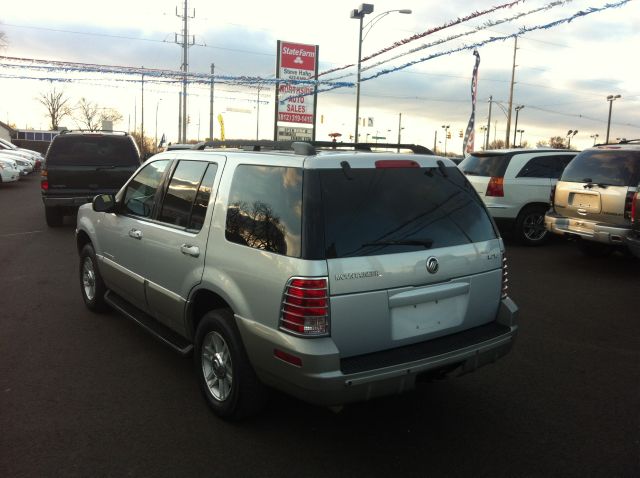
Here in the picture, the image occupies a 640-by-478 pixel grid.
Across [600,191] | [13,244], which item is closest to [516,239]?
[600,191]

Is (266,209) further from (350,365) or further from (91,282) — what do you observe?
(91,282)

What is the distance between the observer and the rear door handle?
12.0 ft

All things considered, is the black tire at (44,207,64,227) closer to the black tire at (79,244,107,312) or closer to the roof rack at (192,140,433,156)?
the black tire at (79,244,107,312)

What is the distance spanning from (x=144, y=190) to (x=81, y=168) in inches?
299

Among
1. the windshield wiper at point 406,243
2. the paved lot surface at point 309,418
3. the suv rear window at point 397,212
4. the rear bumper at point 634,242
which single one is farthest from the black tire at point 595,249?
the windshield wiper at point 406,243

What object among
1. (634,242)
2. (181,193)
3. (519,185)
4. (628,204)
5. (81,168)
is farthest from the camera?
(81,168)

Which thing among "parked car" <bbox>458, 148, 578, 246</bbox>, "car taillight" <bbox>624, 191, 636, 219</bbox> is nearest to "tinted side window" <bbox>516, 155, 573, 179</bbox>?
"parked car" <bbox>458, 148, 578, 246</bbox>

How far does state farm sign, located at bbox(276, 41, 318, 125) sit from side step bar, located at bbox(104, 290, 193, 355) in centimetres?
2024

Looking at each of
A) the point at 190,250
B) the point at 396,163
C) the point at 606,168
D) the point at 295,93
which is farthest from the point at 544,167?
the point at 295,93

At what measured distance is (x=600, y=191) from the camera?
7.85 meters

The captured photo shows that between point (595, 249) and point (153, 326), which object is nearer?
point (153, 326)

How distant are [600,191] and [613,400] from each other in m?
4.76

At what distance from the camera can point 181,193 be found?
13.6 feet

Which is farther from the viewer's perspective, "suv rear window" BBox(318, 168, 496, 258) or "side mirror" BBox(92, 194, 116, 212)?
"side mirror" BBox(92, 194, 116, 212)
